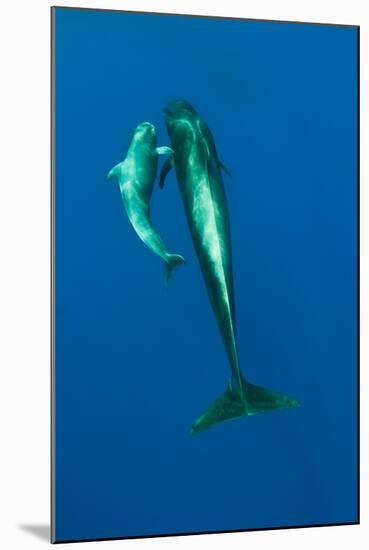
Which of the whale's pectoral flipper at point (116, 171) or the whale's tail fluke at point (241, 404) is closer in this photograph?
the whale's pectoral flipper at point (116, 171)

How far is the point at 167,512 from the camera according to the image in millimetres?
6113

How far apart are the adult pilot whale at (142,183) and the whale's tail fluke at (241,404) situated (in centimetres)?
60

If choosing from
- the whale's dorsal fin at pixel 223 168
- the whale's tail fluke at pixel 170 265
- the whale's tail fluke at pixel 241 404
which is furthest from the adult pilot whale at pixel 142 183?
the whale's tail fluke at pixel 241 404

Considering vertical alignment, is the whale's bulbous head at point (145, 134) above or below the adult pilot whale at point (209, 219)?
above

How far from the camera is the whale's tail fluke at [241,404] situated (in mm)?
6152

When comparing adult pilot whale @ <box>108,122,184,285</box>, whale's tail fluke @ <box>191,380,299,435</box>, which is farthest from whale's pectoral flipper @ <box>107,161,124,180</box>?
whale's tail fluke @ <box>191,380,299,435</box>

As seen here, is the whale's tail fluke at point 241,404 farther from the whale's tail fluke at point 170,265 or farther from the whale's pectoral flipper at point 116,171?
the whale's pectoral flipper at point 116,171

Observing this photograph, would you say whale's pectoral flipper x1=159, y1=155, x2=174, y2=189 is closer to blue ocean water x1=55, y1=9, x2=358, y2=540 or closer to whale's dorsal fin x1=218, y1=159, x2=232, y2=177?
blue ocean water x1=55, y1=9, x2=358, y2=540

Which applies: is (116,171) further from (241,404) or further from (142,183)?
(241,404)

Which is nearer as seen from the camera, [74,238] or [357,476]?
[74,238]

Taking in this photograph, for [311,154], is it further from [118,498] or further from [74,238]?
[118,498]

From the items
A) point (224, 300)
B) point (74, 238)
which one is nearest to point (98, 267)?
point (74, 238)

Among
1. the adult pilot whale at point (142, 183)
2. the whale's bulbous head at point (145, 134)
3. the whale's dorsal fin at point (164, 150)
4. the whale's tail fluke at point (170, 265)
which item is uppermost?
the whale's bulbous head at point (145, 134)

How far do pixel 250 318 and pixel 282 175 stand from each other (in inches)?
26.4
